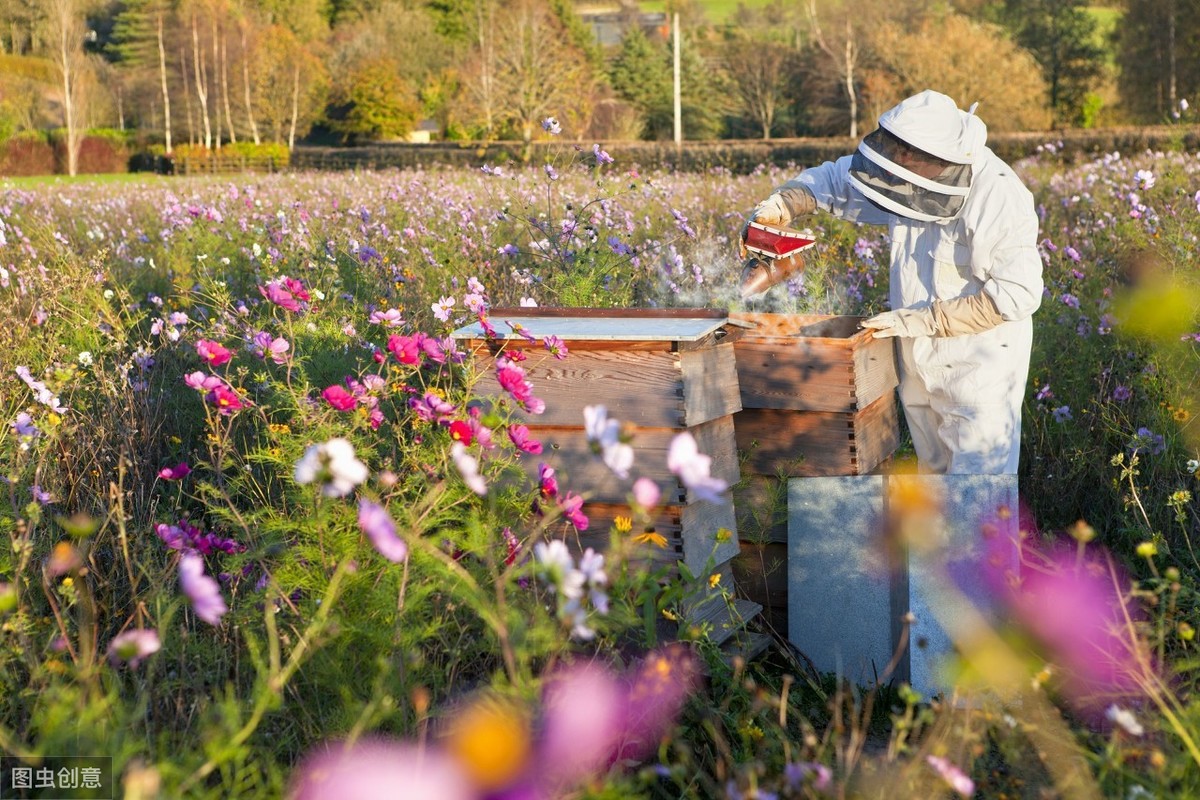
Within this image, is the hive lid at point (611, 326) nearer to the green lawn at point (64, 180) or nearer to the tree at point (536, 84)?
the green lawn at point (64, 180)

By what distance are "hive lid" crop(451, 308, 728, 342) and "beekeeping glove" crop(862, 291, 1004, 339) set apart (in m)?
0.63

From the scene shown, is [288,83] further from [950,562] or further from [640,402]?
[950,562]

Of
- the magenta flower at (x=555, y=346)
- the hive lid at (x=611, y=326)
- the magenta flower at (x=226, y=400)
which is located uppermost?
the hive lid at (x=611, y=326)

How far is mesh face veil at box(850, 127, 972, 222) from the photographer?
366 cm

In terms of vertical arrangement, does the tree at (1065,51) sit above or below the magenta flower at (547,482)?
above

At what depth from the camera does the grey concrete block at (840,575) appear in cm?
369

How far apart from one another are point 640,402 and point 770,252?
3.68 feet

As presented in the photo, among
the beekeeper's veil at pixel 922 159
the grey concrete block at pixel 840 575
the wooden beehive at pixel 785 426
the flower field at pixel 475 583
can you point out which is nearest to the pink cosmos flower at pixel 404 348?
the flower field at pixel 475 583

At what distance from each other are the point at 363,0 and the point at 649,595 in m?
78.3

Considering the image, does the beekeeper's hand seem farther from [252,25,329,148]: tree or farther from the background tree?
[252,25,329,148]: tree

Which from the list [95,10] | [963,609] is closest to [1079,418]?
[963,609]

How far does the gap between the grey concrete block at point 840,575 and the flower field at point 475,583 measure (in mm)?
116

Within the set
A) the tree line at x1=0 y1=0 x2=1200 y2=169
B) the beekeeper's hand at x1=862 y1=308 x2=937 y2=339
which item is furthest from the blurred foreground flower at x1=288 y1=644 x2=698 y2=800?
the tree line at x1=0 y1=0 x2=1200 y2=169

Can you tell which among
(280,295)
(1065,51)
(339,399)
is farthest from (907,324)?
(1065,51)
